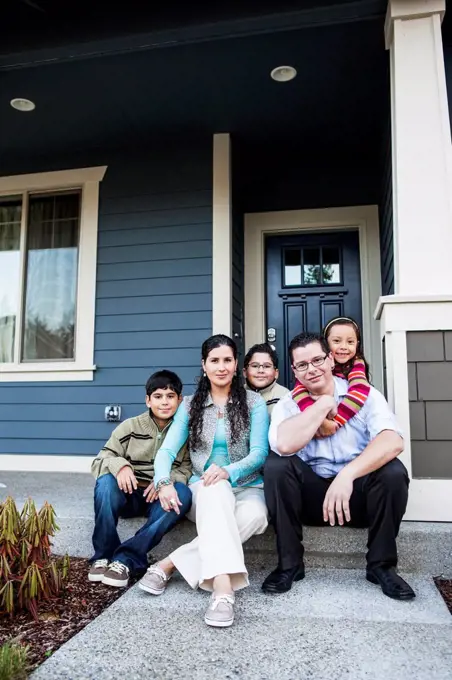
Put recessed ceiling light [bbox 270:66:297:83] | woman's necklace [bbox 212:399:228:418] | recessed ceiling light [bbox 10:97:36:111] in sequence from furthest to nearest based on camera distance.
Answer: recessed ceiling light [bbox 10:97:36:111], recessed ceiling light [bbox 270:66:297:83], woman's necklace [bbox 212:399:228:418]

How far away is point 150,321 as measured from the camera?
4074 millimetres

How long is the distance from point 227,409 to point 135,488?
498mm

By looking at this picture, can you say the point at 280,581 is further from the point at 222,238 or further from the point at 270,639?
the point at 222,238

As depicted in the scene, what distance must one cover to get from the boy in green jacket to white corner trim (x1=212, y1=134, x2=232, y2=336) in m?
1.56

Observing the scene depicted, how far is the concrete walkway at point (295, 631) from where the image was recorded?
52.4 inches

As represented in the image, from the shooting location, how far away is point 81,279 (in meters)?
4.21

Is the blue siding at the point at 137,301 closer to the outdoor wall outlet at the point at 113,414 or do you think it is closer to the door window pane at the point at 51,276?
the outdoor wall outlet at the point at 113,414

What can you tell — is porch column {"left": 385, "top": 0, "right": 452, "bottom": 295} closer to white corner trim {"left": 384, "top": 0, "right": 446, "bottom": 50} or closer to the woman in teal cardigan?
white corner trim {"left": 384, "top": 0, "right": 446, "bottom": 50}

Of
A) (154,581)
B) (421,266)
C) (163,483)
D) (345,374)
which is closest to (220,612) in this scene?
(154,581)

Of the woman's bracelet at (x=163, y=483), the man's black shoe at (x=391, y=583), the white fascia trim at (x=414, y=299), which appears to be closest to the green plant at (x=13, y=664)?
the woman's bracelet at (x=163, y=483)

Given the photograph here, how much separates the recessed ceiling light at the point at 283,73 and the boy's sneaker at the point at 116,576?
299cm

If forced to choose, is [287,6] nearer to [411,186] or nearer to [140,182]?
[411,186]

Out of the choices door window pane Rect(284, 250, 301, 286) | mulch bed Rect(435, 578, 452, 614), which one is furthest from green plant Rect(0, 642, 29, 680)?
door window pane Rect(284, 250, 301, 286)

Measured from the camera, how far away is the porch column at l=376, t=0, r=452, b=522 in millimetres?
2379
